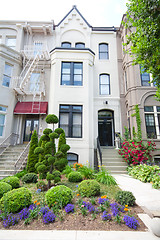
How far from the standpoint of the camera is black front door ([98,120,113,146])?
40.0 feet

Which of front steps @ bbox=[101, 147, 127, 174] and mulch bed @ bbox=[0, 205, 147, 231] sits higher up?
front steps @ bbox=[101, 147, 127, 174]

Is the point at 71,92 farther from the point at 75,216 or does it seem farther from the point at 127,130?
the point at 75,216

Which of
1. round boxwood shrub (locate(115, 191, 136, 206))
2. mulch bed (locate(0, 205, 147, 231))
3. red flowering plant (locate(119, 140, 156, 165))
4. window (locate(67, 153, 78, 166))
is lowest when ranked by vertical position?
mulch bed (locate(0, 205, 147, 231))

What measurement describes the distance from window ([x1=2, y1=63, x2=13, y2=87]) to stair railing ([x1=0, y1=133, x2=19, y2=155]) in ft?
14.0

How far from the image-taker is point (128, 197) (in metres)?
3.87

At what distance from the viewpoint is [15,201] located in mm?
3477

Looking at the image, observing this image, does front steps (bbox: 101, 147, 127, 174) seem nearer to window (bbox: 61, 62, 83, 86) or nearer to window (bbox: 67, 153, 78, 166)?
window (bbox: 67, 153, 78, 166)

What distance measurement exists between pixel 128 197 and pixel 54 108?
7608 millimetres

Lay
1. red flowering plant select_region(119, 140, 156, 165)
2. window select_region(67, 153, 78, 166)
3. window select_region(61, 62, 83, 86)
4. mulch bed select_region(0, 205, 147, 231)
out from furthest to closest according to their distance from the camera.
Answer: window select_region(61, 62, 83, 86) → window select_region(67, 153, 78, 166) → red flowering plant select_region(119, 140, 156, 165) → mulch bed select_region(0, 205, 147, 231)

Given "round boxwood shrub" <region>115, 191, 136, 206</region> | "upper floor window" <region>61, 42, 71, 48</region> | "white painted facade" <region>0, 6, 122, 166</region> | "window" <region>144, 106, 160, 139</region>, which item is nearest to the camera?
"round boxwood shrub" <region>115, 191, 136, 206</region>

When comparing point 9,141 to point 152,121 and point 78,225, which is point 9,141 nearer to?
point 78,225

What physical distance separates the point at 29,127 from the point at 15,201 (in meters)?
8.67
